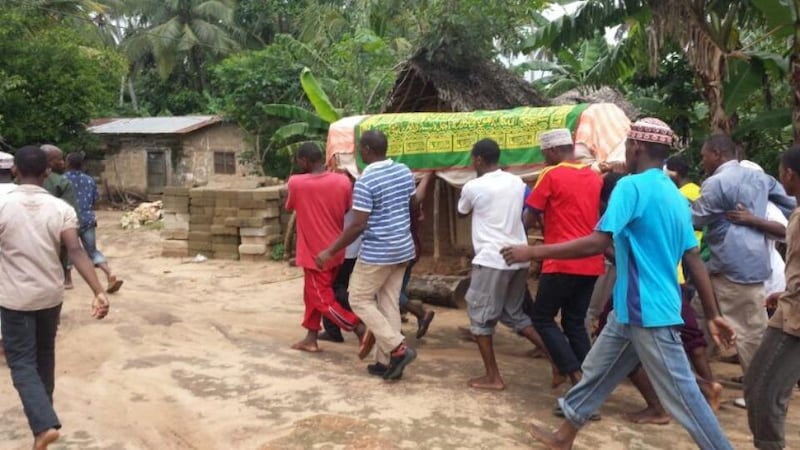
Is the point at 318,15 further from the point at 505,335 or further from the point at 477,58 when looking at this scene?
the point at 505,335

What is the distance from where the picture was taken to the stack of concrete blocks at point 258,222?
38.2ft

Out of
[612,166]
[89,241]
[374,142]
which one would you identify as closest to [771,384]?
[612,166]

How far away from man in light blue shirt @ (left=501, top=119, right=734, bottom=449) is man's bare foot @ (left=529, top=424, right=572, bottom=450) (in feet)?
2.06

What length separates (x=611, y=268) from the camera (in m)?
5.71


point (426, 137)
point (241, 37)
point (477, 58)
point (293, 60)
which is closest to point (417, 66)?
point (477, 58)

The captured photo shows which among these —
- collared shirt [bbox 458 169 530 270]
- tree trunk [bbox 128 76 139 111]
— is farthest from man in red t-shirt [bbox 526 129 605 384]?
tree trunk [bbox 128 76 139 111]

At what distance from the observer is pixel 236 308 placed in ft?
27.5

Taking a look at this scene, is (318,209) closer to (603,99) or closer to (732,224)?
(732,224)

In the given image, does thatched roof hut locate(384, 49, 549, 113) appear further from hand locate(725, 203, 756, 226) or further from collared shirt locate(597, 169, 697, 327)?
collared shirt locate(597, 169, 697, 327)

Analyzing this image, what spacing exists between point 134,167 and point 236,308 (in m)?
16.1

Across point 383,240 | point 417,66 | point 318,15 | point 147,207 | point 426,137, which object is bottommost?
point 147,207

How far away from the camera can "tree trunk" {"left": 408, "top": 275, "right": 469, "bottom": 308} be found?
28.0 feet

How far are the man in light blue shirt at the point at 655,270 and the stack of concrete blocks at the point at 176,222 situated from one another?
963cm

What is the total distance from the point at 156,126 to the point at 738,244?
2071 cm
